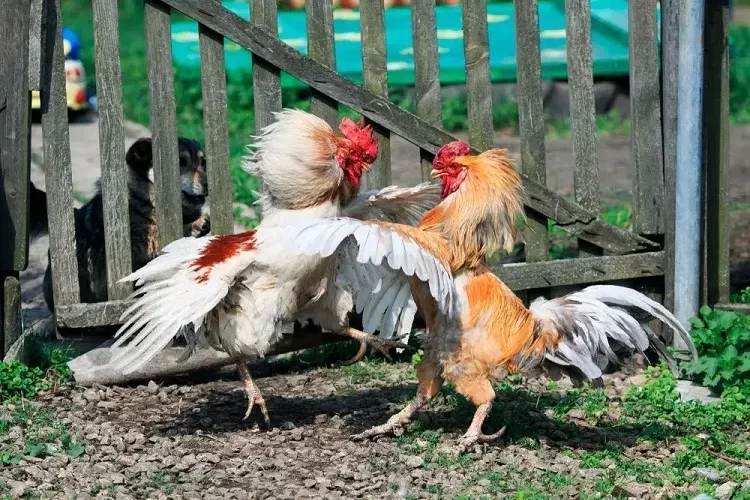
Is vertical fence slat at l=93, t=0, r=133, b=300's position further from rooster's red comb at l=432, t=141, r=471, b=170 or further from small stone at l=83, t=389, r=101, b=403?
→ rooster's red comb at l=432, t=141, r=471, b=170

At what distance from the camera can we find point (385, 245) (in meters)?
4.74

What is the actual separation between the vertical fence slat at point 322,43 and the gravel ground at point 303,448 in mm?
1675

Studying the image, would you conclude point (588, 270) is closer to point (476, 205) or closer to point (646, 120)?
point (646, 120)

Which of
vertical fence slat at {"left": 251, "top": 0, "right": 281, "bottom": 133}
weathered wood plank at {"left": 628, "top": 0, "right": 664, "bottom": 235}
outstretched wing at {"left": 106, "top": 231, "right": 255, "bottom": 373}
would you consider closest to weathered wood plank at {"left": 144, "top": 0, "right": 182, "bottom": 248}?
vertical fence slat at {"left": 251, "top": 0, "right": 281, "bottom": 133}

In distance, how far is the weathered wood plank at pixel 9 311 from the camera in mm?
6121

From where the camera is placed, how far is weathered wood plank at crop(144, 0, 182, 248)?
Answer: 6.05 m

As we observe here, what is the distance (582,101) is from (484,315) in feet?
6.24

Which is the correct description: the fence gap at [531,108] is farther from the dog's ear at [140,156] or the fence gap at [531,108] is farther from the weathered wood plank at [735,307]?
→ the dog's ear at [140,156]

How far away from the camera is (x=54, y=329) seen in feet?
21.6

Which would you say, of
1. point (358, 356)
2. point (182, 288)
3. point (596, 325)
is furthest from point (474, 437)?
point (182, 288)

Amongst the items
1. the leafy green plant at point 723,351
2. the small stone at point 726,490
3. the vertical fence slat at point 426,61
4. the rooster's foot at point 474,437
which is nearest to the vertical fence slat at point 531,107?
the vertical fence slat at point 426,61

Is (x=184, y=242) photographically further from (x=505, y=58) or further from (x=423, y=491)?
(x=505, y=58)

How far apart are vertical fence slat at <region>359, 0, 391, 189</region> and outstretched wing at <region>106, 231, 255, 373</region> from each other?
47.4 inches

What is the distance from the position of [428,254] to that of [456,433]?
1.20m
